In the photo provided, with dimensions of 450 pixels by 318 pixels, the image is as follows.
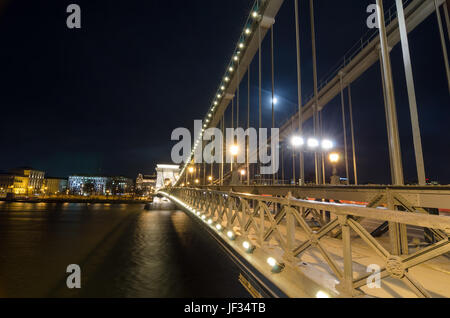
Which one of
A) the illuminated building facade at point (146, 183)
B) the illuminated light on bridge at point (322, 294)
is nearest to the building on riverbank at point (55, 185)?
the illuminated building facade at point (146, 183)

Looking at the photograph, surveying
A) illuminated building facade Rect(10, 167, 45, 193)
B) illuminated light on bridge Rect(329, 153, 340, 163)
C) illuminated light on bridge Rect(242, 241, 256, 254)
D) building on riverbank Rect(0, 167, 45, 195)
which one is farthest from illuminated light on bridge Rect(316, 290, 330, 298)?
illuminated building facade Rect(10, 167, 45, 193)

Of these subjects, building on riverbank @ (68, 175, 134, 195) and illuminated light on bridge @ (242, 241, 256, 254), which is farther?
building on riverbank @ (68, 175, 134, 195)

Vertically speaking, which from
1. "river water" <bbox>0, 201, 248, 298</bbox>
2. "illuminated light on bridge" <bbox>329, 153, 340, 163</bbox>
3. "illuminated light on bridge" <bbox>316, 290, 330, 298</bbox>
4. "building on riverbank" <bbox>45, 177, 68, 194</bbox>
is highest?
"building on riverbank" <bbox>45, 177, 68, 194</bbox>

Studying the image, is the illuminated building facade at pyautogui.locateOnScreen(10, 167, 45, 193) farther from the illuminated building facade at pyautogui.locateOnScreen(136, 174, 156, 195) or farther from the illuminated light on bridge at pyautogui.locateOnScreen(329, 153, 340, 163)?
the illuminated light on bridge at pyautogui.locateOnScreen(329, 153, 340, 163)

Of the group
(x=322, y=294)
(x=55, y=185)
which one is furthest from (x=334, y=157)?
(x=55, y=185)

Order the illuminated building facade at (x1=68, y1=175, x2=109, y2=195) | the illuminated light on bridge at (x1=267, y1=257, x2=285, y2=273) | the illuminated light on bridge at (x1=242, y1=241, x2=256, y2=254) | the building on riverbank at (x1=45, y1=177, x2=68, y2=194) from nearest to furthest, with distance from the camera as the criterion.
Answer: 1. the illuminated light on bridge at (x1=267, y1=257, x2=285, y2=273)
2. the illuminated light on bridge at (x1=242, y1=241, x2=256, y2=254)
3. the building on riverbank at (x1=45, y1=177, x2=68, y2=194)
4. the illuminated building facade at (x1=68, y1=175, x2=109, y2=195)

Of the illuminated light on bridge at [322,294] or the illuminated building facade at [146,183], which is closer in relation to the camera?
the illuminated light on bridge at [322,294]

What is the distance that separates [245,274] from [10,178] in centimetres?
12284

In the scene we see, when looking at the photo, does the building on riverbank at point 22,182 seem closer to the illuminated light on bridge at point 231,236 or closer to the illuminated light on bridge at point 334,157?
the illuminated light on bridge at point 231,236

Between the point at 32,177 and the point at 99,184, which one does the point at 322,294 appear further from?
the point at 99,184

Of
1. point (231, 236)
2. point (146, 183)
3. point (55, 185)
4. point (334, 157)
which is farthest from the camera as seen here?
point (146, 183)

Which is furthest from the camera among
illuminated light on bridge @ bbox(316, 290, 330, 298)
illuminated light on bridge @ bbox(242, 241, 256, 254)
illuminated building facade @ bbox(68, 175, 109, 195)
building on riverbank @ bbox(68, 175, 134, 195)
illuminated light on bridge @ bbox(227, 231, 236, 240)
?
illuminated building facade @ bbox(68, 175, 109, 195)
